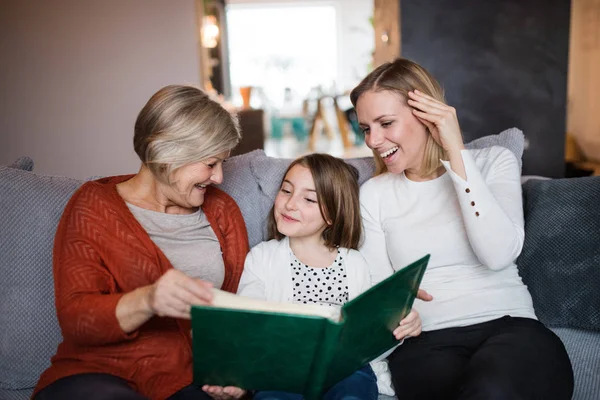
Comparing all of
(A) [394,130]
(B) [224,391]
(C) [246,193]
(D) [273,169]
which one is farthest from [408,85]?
(B) [224,391]

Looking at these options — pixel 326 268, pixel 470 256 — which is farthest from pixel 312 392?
pixel 470 256

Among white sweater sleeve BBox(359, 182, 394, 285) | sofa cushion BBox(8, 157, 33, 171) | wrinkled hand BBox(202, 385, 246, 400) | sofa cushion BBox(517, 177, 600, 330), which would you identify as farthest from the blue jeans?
sofa cushion BBox(8, 157, 33, 171)

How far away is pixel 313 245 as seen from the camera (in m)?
1.74

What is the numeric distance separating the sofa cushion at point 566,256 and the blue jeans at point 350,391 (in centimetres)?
66

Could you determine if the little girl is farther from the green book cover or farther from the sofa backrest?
the sofa backrest

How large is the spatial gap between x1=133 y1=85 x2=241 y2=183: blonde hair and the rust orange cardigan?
5.7 inches

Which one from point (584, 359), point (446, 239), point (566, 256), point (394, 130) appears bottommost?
point (584, 359)

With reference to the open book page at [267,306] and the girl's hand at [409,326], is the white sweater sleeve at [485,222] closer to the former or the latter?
the girl's hand at [409,326]

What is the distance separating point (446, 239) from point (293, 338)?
0.70 metres

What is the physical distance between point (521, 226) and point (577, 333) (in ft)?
1.46

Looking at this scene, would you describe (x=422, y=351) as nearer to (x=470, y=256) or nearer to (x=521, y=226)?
(x=470, y=256)

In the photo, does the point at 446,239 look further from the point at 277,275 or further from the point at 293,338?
the point at 293,338

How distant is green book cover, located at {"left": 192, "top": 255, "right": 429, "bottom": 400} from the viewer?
1.03 meters

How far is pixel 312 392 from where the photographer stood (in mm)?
1216
